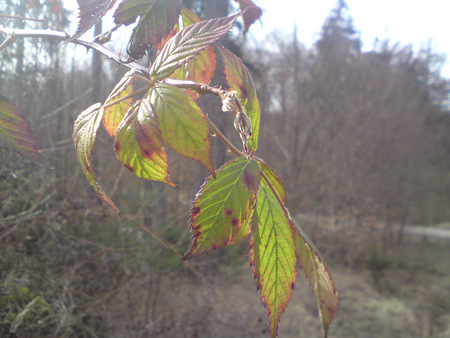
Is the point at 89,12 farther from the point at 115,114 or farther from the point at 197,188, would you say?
the point at 197,188

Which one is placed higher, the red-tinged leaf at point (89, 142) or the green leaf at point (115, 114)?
the green leaf at point (115, 114)

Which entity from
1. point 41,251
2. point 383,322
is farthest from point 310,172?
point 41,251

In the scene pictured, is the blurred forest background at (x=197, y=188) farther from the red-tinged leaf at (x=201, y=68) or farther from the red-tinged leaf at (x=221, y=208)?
the red-tinged leaf at (x=221, y=208)

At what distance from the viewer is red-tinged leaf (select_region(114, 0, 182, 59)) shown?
0.41 meters

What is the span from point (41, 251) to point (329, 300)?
213 cm

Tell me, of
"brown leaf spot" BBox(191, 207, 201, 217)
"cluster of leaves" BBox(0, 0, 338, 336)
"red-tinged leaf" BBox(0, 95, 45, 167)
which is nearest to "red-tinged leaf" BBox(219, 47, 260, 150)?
"cluster of leaves" BBox(0, 0, 338, 336)

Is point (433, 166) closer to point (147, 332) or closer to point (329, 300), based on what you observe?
point (147, 332)

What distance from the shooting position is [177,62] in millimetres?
356

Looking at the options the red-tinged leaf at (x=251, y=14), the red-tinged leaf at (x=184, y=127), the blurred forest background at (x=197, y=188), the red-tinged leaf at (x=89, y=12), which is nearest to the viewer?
the red-tinged leaf at (x=184, y=127)

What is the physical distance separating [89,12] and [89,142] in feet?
0.57

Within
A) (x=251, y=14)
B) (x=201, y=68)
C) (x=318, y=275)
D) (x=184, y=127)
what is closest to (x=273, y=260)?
(x=318, y=275)

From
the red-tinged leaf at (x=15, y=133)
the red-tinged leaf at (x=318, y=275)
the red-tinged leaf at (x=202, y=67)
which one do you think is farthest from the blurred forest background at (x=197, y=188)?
the red-tinged leaf at (x=318, y=275)

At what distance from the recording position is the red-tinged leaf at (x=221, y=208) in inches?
13.7

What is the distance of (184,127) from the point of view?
0.30 meters
